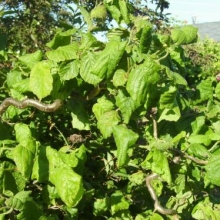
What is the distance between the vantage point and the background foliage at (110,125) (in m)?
1.53

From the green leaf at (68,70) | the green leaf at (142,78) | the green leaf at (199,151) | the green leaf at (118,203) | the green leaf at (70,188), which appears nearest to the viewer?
the green leaf at (70,188)

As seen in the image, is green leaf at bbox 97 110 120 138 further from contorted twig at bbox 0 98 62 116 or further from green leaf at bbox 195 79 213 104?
green leaf at bbox 195 79 213 104

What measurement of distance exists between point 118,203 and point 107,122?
1.50 ft

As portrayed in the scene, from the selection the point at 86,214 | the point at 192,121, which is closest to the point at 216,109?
the point at 192,121

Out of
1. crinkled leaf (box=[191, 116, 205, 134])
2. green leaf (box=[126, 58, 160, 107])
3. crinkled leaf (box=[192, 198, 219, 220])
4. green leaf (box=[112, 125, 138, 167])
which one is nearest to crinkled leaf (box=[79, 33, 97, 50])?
green leaf (box=[126, 58, 160, 107])

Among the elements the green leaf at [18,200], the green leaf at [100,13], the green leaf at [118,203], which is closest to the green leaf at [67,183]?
the green leaf at [18,200]

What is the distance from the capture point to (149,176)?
186 centimetres

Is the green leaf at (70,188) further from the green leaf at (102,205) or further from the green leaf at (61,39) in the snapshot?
the green leaf at (102,205)

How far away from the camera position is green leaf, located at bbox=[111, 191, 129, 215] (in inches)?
78.2

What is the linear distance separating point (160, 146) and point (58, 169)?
36cm

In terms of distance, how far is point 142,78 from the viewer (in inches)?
58.7

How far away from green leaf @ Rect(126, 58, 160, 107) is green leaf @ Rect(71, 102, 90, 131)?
410mm

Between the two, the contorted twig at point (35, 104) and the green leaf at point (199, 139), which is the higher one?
the contorted twig at point (35, 104)

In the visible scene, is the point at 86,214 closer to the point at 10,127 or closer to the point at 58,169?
the point at 10,127
